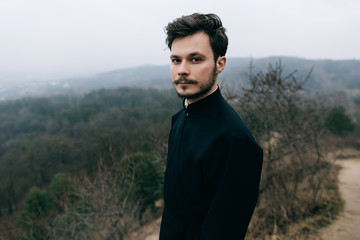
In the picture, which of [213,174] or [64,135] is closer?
[213,174]

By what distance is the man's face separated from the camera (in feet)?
4.06

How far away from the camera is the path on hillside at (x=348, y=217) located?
19.6 feet

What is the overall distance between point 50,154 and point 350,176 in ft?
106

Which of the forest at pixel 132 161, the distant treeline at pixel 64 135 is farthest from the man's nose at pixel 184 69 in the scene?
the distant treeline at pixel 64 135

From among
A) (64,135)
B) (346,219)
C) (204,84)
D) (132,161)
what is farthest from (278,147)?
(64,135)

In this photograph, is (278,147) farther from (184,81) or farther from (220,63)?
(184,81)

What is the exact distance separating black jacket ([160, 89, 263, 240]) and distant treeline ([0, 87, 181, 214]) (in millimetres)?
4894

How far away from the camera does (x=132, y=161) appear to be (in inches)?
432

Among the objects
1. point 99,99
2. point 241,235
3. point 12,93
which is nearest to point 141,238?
point 241,235

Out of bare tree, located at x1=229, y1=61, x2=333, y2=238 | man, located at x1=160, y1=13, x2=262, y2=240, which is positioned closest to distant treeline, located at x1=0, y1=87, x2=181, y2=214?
bare tree, located at x1=229, y1=61, x2=333, y2=238

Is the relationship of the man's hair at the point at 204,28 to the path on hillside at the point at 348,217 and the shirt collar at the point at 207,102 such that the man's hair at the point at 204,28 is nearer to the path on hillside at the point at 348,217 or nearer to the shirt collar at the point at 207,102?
the shirt collar at the point at 207,102

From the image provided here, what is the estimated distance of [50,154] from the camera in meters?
27.9

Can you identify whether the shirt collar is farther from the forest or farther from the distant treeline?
the distant treeline

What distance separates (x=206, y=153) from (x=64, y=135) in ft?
149
